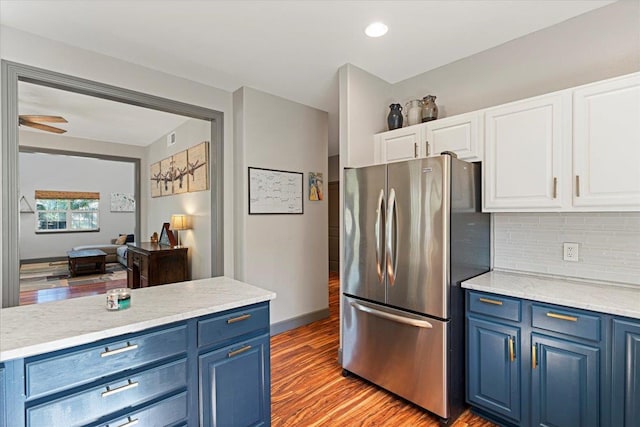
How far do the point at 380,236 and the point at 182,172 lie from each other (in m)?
3.53

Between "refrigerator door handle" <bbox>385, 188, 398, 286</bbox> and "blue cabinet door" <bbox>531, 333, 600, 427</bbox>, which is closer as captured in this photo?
"blue cabinet door" <bbox>531, 333, 600, 427</bbox>

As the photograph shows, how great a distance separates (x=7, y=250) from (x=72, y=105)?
2.67m

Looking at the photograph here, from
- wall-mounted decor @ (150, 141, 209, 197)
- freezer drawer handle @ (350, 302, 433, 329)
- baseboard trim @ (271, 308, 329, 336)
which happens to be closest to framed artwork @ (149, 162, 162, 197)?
wall-mounted decor @ (150, 141, 209, 197)

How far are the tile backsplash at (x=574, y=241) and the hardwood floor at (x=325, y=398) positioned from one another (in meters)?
1.15

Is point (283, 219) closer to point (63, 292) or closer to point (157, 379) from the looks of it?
point (157, 379)

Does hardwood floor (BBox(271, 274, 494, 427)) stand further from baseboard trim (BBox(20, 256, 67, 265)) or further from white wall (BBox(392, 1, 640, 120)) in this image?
baseboard trim (BBox(20, 256, 67, 265))

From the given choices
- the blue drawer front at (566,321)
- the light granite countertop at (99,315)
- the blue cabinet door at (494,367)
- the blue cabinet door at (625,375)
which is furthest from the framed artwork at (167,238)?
the blue cabinet door at (625,375)

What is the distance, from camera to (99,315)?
1.41 metres

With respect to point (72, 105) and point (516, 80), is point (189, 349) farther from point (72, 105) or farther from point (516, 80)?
point (72, 105)

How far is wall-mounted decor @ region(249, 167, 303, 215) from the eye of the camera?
3.29 metres

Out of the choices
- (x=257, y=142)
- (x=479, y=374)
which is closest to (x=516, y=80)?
(x=479, y=374)

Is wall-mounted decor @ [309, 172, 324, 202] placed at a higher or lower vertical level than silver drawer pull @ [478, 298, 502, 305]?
higher

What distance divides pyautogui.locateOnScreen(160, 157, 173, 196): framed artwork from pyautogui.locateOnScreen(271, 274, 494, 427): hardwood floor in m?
3.32

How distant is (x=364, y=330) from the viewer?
7.94ft
